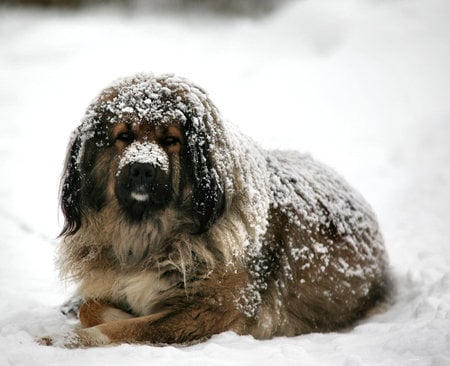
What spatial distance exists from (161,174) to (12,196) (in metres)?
3.96

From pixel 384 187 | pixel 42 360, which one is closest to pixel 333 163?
pixel 384 187

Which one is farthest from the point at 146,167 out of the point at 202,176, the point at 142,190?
the point at 202,176

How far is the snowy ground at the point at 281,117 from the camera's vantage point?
121 inches

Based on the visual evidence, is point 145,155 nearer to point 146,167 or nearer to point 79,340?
point 146,167

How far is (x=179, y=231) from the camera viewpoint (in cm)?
362

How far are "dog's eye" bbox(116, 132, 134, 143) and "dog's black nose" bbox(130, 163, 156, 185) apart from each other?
28 cm

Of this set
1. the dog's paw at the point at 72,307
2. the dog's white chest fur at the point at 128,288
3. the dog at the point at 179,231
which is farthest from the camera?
the dog's paw at the point at 72,307

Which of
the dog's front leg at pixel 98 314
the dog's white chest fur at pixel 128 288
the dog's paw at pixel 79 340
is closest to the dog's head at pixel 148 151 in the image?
the dog's white chest fur at pixel 128 288

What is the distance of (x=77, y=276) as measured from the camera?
375 centimetres

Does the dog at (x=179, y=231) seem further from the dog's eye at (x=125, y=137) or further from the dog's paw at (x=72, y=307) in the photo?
the dog's paw at (x=72, y=307)

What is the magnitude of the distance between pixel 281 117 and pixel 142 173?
6.84 metres

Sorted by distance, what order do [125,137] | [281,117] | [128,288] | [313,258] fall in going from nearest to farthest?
[125,137] → [128,288] → [313,258] → [281,117]

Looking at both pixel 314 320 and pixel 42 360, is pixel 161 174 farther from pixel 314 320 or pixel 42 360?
pixel 314 320

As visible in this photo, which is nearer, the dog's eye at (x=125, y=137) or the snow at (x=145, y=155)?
the snow at (x=145, y=155)
